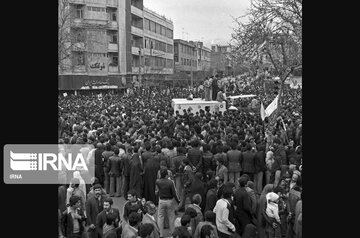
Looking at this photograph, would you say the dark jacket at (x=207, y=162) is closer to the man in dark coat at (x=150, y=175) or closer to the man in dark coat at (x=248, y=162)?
the man in dark coat at (x=248, y=162)

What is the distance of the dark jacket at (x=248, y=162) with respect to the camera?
1097 cm

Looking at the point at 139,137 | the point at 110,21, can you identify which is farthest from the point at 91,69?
the point at 139,137

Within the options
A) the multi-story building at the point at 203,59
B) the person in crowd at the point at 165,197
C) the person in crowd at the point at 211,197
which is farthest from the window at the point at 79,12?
the multi-story building at the point at 203,59

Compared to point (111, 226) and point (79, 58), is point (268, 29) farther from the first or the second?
point (79, 58)

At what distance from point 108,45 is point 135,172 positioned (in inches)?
1805

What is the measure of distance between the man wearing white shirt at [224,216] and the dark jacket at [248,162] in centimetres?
358

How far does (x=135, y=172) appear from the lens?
10.9m

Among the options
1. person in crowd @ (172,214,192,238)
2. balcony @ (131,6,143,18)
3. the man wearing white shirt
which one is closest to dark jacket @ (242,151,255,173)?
the man wearing white shirt

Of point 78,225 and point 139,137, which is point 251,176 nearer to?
point 139,137

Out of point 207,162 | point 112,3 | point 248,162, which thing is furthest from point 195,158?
point 112,3

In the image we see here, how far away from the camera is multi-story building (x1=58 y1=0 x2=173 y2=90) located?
46500 millimetres

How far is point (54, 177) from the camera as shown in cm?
441

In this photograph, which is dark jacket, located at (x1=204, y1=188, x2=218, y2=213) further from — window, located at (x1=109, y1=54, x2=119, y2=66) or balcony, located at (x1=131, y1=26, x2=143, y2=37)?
balcony, located at (x1=131, y1=26, x2=143, y2=37)

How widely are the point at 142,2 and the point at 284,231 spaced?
2504 inches
